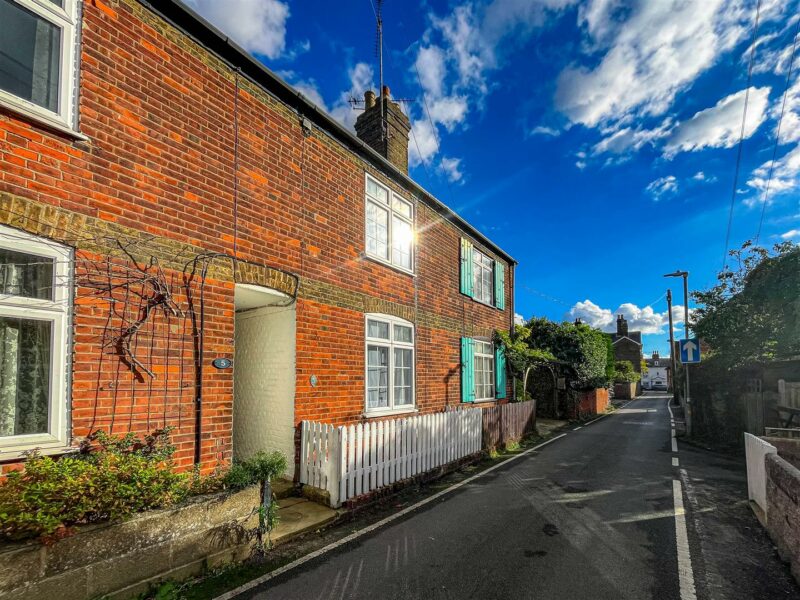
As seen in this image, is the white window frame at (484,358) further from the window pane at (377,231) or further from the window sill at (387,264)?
the window pane at (377,231)

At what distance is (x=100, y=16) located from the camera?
14.8 feet

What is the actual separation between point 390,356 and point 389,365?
0.65 ft

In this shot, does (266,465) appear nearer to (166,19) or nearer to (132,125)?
(132,125)

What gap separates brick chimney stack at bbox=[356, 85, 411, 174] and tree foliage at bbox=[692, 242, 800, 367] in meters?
9.46

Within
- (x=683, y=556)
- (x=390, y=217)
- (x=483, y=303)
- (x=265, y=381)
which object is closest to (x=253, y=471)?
Result: (x=265, y=381)

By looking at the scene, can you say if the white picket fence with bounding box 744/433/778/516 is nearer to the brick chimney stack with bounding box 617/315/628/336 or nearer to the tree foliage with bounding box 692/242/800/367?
the tree foliage with bounding box 692/242/800/367

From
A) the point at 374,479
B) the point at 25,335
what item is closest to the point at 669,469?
the point at 374,479

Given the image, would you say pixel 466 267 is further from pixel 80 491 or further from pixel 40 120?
pixel 80 491

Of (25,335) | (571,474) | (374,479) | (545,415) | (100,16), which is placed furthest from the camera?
(545,415)

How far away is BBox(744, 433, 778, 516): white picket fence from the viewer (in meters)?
5.63

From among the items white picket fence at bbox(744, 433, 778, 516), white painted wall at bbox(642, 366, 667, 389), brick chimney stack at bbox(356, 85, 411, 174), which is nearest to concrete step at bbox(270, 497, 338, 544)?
white picket fence at bbox(744, 433, 778, 516)

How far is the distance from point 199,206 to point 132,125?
3.61 ft

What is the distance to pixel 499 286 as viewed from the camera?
14898 millimetres

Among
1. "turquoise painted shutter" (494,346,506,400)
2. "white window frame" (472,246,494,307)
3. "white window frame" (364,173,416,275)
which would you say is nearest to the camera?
"white window frame" (364,173,416,275)
